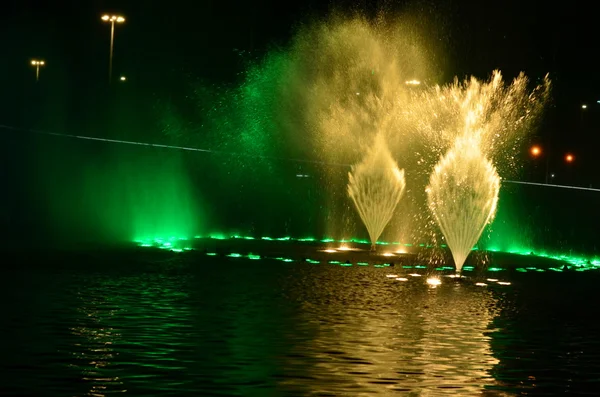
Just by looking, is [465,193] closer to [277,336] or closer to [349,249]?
[349,249]

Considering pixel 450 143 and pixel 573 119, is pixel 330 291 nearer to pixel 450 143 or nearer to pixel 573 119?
pixel 450 143

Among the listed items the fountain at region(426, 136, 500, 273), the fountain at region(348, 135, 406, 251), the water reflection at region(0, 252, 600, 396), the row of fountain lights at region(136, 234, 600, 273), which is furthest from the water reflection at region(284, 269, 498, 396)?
the fountain at region(348, 135, 406, 251)

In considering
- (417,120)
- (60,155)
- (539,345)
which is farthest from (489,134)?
(539,345)

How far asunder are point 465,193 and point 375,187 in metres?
8.86

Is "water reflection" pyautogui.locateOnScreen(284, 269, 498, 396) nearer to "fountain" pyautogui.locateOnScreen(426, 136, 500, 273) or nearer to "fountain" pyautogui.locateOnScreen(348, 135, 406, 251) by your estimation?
"fountain" pyautogui.locateOnScreen(426, 136, 500, 273)

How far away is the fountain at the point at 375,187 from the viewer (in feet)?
144

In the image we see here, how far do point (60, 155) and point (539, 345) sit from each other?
3386 centimetres

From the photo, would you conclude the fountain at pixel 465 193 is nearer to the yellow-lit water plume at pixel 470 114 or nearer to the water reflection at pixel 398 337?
the yellow-lit water plume at pixel 470 114

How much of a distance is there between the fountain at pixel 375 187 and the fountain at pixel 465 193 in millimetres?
5431

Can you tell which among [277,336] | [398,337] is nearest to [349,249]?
[398,337]

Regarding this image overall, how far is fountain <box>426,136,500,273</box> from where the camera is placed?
34.4 meters

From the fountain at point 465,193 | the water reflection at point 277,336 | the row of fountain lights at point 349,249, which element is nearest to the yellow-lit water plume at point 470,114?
the fountain at point 465,193

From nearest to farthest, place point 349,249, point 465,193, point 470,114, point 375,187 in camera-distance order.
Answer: point 465,193 → point 349,249 → point 470,114 → point 375,187

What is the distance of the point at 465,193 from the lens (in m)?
35.8
